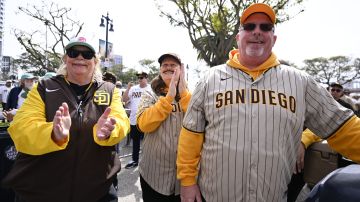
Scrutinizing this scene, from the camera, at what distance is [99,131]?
1960 millimetres

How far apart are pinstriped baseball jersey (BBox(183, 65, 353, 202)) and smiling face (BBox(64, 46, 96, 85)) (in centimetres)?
92

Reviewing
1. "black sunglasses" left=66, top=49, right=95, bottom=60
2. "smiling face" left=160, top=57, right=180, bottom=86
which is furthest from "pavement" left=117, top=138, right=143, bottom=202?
"black sunglasses" left=66, top=49, right=95, bottom=60

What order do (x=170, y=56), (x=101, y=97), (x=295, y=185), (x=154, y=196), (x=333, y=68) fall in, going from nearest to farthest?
(x=101, y=97) < (x=295, y=185) < (x=154, y=196) < (x=170, y=56) < (x=333, y=68)

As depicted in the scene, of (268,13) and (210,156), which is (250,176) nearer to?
(210,156)

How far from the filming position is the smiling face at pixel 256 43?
6.63ft

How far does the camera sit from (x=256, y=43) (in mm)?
2025

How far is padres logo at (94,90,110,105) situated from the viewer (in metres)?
2.19

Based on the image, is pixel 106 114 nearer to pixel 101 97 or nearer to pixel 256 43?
pixel 101 97

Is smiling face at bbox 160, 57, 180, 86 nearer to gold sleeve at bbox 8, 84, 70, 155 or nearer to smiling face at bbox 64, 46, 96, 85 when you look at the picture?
smiling face at bbox 64, 46, 96, 85

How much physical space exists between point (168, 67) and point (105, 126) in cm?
126

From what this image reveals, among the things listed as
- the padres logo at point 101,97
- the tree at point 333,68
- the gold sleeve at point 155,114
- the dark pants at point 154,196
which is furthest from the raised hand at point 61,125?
the tree at point 333,68

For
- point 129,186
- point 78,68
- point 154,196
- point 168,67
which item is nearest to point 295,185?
point 154,196

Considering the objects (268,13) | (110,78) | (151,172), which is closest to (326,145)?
(268,13)

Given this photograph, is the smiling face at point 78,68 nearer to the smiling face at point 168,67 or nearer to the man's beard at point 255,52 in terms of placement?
the smiling face at point 168,67
